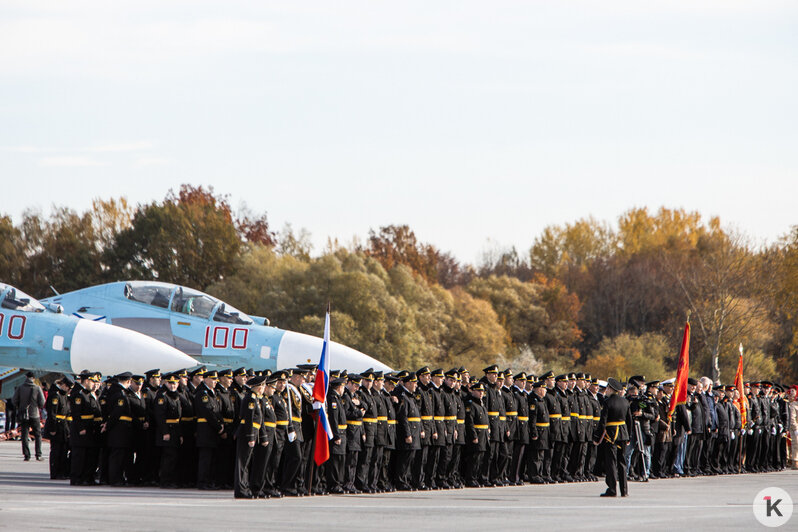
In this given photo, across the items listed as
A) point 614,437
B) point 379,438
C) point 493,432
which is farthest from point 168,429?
point 614,437

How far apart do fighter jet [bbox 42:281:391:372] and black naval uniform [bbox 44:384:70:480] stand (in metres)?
3.97

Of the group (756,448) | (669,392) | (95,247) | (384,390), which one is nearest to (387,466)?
(384,390)

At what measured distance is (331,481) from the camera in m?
14.7

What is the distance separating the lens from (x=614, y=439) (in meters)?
14.6

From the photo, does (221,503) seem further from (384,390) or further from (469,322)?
(469,322)

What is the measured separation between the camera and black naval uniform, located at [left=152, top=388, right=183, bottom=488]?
49.0 feet

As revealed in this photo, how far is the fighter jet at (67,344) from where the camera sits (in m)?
18.4

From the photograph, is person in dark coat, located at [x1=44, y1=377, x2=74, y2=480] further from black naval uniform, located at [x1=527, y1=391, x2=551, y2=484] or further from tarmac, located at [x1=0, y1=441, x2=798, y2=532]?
black naval uniform, located at [x1=527, y1=391, x2=551, y2=484]

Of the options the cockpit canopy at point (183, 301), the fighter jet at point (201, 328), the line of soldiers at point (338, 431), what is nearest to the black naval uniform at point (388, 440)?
the line of soldiers at point (338, 431)

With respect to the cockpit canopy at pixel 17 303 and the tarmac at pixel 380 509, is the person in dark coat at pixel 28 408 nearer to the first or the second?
the cockpit canopy at pixel 17 303

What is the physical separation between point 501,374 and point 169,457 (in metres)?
5.62

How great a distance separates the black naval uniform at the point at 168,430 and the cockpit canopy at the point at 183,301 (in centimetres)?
591

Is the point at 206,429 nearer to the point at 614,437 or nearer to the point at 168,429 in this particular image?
the point at 168,429

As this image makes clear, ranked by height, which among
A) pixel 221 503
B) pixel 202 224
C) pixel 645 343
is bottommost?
pixel 221 503
